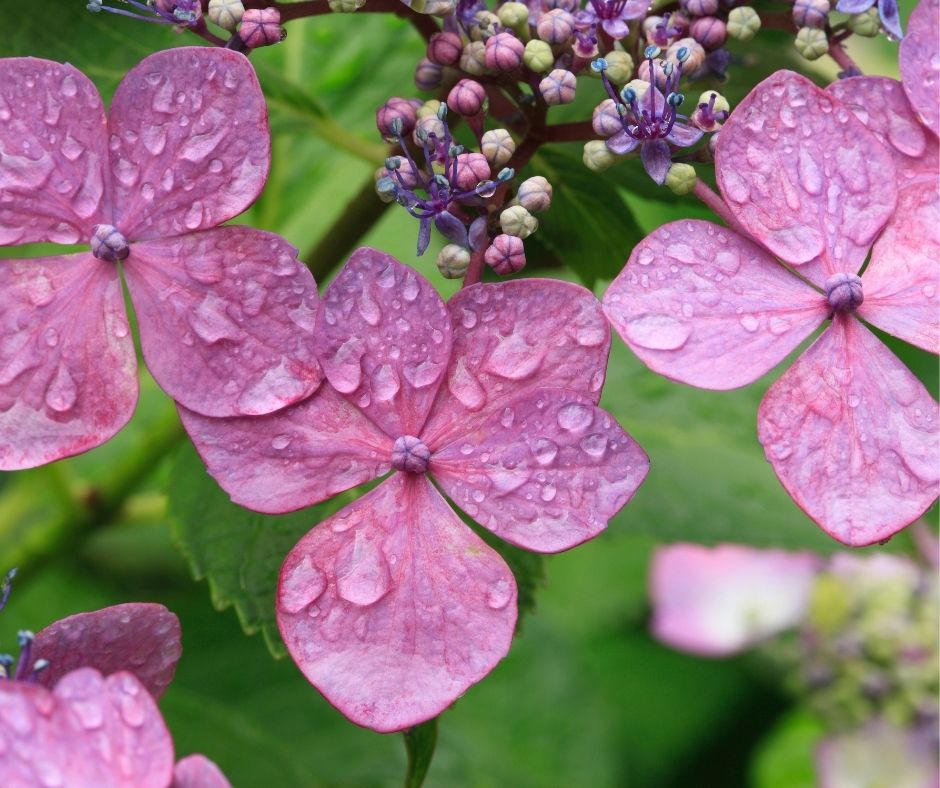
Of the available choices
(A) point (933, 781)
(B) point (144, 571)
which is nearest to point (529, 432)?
(B) point (144, 571)

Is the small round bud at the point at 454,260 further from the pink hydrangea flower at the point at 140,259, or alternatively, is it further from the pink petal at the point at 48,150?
the pink petal at the point at 48,150

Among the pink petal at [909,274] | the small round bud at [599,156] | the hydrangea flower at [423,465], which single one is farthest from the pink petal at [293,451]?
the pink petal at [909,274]

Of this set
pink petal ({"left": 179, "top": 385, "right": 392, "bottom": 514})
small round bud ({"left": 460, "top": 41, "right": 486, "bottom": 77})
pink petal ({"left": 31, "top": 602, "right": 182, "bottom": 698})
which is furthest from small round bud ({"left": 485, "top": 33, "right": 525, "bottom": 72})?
pink petal ({"left": 31, "top": 602, "right": 182, "bottom": 698})

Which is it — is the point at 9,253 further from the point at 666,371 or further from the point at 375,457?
the point at 666,371

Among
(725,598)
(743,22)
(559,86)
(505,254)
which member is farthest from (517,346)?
(725,598)

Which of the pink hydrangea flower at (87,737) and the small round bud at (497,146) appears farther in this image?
the small round bud at (497,146)
